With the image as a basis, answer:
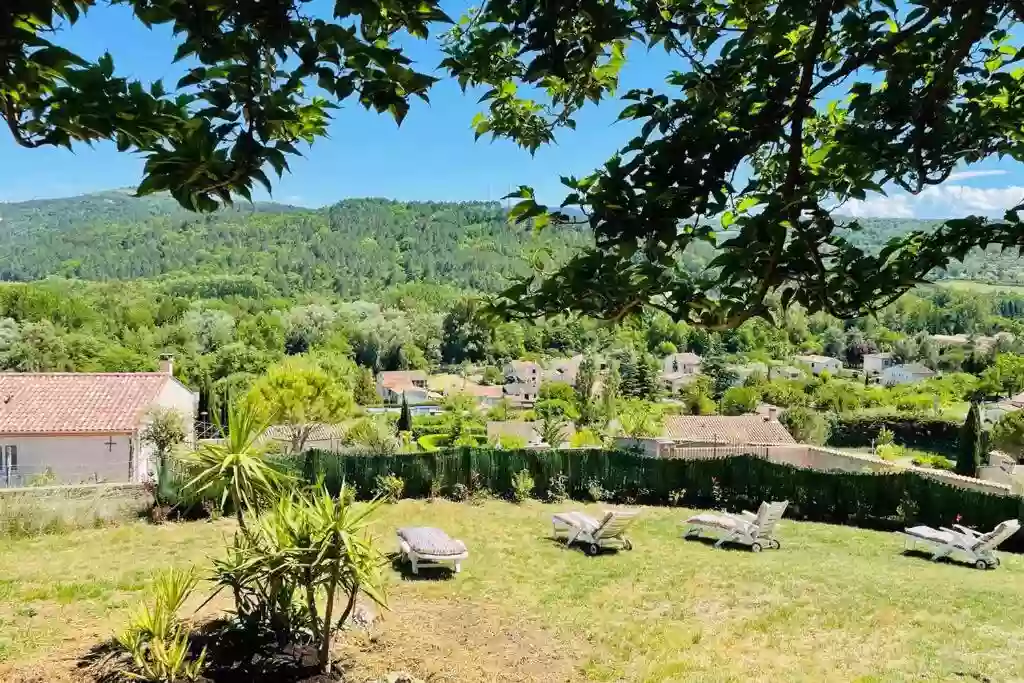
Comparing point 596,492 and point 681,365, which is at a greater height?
point 681,365

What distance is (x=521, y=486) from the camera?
1402 cm

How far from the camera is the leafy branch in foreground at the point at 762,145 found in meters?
1.88

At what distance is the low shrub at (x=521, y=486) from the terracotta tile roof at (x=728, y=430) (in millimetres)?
11496

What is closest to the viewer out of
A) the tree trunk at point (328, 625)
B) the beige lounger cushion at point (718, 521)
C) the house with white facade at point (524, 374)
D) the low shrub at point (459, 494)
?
the tree trunk at point (328, 625)

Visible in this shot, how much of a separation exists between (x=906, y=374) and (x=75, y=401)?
74.2 m

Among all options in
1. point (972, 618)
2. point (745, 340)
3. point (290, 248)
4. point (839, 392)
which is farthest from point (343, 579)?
point (290, 248)

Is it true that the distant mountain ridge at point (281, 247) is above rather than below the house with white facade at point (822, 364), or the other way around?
above

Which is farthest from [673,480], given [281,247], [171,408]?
[281,247]

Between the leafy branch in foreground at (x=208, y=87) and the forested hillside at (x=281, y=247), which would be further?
the forested hillside at (x=281, y=247)

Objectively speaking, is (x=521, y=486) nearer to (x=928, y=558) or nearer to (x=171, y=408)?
(x=928, y=558)

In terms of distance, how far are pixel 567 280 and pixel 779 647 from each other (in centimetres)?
597

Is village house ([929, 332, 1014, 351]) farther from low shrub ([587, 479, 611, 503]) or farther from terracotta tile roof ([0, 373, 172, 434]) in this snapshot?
terracotta tile roof ([0, 373, 172, 434])

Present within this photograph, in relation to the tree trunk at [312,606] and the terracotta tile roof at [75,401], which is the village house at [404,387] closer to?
the terracotta tile roof at [75,401]

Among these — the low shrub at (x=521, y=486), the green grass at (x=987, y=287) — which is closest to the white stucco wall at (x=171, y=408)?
the low shrub at (x=521, y=486)
